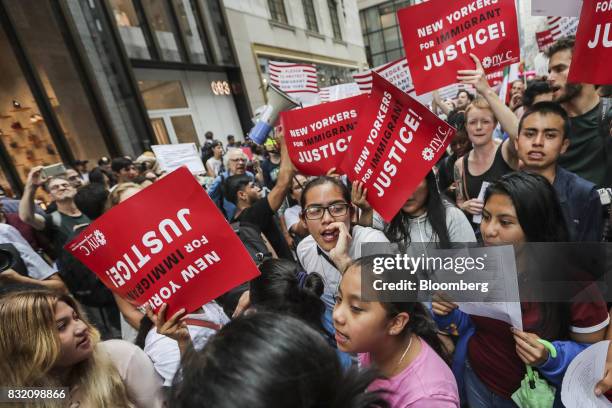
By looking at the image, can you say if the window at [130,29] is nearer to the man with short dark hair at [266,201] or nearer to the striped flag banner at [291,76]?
the striped flag banner at [291,76]

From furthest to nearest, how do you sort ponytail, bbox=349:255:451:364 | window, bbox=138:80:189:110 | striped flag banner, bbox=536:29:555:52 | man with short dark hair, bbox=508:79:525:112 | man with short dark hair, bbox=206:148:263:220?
window, bbox=138:80:189:110, striped flag banner, bbox=536:29:555:52, man with short dark hair, bbox=508:79:525:112, man with short dark hair, bbox=206:148:263:220, ponytail, bbox=349:255:451:364

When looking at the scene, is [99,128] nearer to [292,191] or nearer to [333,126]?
[292,191]

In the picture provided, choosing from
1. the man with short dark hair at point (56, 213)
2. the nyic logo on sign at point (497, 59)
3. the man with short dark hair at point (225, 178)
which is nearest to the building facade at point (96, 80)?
the man with short dark hair at point (56, 213)

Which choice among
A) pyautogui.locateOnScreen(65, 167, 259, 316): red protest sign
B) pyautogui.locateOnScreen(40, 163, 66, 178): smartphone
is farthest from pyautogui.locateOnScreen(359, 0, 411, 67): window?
pyautogui.locateOnScreen(65, 167, 259, 316): red protest sign

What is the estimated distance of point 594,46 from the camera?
1675mm

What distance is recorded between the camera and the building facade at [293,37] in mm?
12531

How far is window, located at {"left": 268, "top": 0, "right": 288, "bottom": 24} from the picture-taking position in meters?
14.2

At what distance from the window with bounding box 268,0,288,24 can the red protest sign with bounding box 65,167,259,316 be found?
14.9m

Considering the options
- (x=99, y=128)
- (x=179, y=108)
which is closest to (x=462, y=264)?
(x=99, y=128)

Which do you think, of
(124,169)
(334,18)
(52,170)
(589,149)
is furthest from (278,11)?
(589,149)

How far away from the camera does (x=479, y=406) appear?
4.92 ft

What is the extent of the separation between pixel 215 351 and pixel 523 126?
204 cm

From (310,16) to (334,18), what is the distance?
11.5ft

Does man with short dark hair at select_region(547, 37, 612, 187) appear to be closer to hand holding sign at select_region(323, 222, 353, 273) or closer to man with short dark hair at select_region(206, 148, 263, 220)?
hand holding sign at select_region(323, 222, 353, 273)
